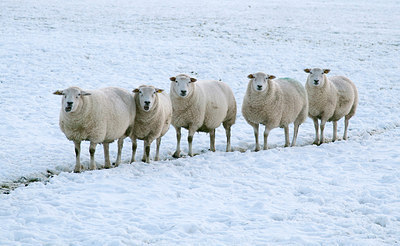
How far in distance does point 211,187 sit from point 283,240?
8.00ft

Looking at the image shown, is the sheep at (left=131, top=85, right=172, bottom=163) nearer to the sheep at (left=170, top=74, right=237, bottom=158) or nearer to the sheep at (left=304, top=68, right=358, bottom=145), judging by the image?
the sheep at (left=170, top=74, right=237, bottom=158)

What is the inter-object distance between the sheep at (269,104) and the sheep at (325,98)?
2.28 ft

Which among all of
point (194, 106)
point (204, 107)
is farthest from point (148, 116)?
point (204, 107)

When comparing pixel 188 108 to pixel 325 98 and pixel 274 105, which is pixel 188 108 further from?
pixel 325 98

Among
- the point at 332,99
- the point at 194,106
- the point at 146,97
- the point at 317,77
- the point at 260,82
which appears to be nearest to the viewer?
the point at 146,97

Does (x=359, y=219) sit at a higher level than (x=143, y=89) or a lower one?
lower

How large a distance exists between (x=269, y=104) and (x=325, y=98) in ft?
6.60

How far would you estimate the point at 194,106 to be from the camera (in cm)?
1143

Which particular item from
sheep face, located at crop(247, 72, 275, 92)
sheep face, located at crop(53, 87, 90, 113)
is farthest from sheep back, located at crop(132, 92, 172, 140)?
sheep face, located at crop(247, 72, 275, 92)

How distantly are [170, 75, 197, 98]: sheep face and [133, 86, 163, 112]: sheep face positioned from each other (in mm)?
782

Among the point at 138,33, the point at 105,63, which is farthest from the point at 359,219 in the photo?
the point at 138,33

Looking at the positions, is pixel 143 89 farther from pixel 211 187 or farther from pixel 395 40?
pixel 395 40

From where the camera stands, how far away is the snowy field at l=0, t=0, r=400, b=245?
6.75 meters

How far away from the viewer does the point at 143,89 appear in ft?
34.0
